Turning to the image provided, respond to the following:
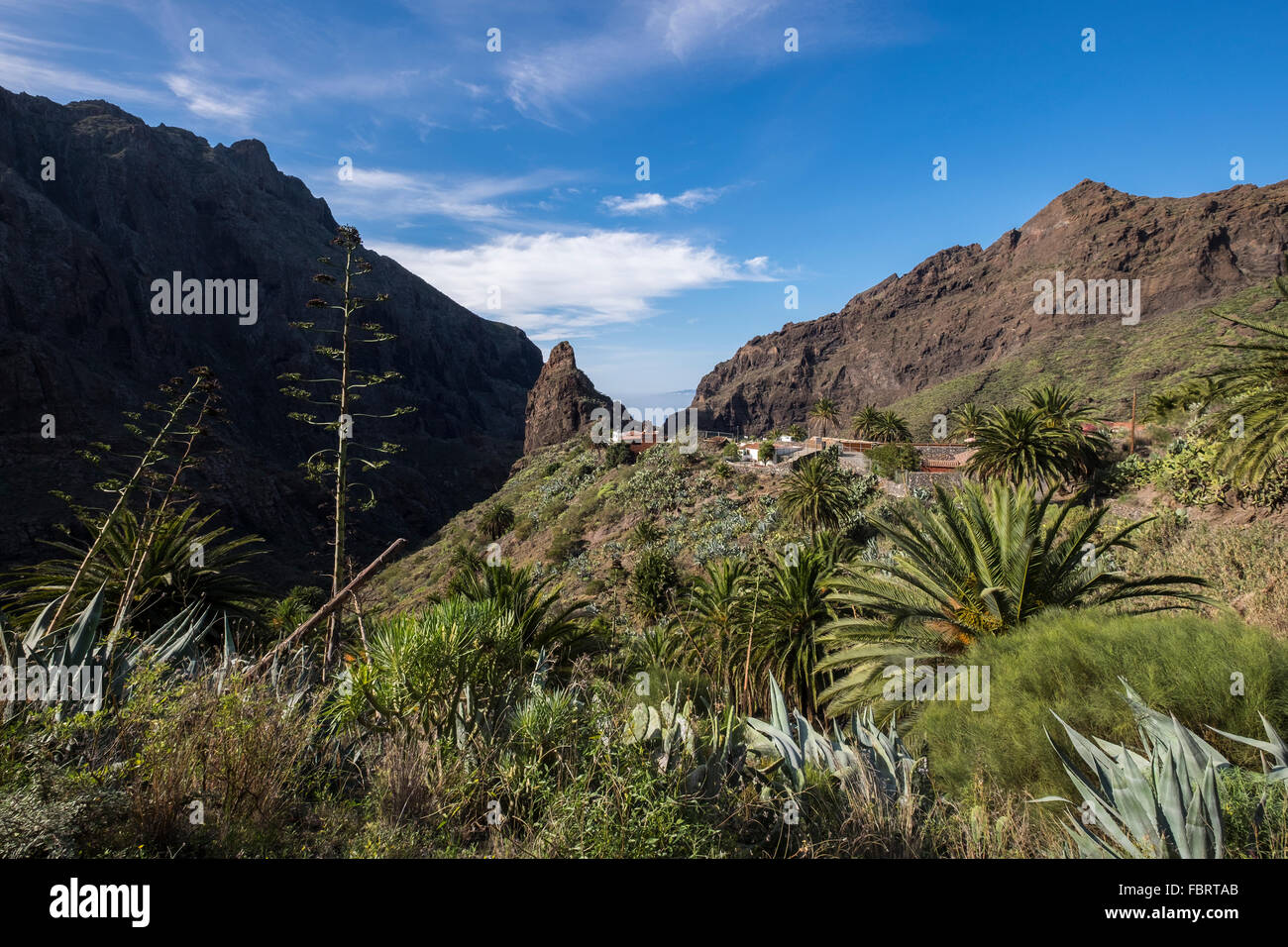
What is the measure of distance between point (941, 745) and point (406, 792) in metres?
4.33

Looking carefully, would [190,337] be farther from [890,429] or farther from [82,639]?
[82,639]

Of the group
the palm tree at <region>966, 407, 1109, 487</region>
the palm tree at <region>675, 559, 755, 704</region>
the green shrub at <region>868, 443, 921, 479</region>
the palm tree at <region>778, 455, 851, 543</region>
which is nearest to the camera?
the palm tree at <region>675, 559, 755, 704</region>

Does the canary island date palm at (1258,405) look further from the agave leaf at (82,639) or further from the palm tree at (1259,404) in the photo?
the agave leaf at (82,639)

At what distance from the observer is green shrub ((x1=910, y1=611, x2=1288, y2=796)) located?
4316 mm

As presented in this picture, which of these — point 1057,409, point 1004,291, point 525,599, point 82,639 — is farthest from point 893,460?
point 1004,291

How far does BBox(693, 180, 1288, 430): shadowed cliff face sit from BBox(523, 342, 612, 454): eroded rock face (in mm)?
61835

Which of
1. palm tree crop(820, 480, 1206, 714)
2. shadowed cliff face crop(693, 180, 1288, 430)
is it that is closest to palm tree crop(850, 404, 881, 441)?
shadowed cliff face crop(693, 180, 1288, 430)

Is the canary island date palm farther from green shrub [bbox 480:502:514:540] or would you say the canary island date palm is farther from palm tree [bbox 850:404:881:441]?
palm tree [bbox 850:404:881:441]

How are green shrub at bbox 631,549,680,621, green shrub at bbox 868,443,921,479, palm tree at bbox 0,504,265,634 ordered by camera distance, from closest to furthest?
palm tree at bbox 0,504,265,634 < green shrub at bbox 631,549,680,621 < green shrub at bbox 868,443,921,479

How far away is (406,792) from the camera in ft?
10.5

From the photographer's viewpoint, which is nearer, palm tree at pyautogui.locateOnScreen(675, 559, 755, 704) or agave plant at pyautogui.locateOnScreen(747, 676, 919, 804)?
agave plant at pyautogui.locateOnScreen(747, 676, 919, 804)

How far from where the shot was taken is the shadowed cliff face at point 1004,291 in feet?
327
